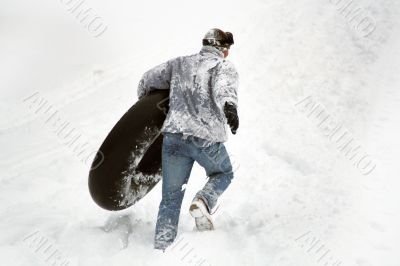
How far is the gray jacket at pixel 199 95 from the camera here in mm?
3404

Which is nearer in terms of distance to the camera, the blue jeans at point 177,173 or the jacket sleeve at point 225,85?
the jacket sleeve at point 225,85

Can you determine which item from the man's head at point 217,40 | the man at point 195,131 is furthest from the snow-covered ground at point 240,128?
the man's head at point 217,40

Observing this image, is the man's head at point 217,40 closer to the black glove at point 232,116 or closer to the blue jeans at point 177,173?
the black glove at point 232,116

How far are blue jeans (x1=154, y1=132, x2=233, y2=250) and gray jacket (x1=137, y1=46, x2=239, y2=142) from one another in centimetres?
10

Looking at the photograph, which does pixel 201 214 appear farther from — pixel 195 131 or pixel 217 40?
pixel 217 40

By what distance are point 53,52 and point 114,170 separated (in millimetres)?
6371

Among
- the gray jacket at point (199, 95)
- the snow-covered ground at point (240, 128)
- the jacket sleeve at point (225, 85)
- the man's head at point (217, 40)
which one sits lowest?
the snow-covered ground at point (240, 128)

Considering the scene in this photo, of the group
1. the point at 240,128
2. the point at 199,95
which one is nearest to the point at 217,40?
the point at 199,95

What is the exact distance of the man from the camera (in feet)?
11.2

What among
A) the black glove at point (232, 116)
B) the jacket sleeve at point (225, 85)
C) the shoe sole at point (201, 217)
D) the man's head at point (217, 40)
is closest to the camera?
the black glove at point (232, 116)

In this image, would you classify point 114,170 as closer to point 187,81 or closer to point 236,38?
point 187,81

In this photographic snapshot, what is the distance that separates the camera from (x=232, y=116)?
10.2 feet

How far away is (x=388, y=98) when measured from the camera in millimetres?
7078

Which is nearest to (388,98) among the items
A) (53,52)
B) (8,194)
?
(8,194)
